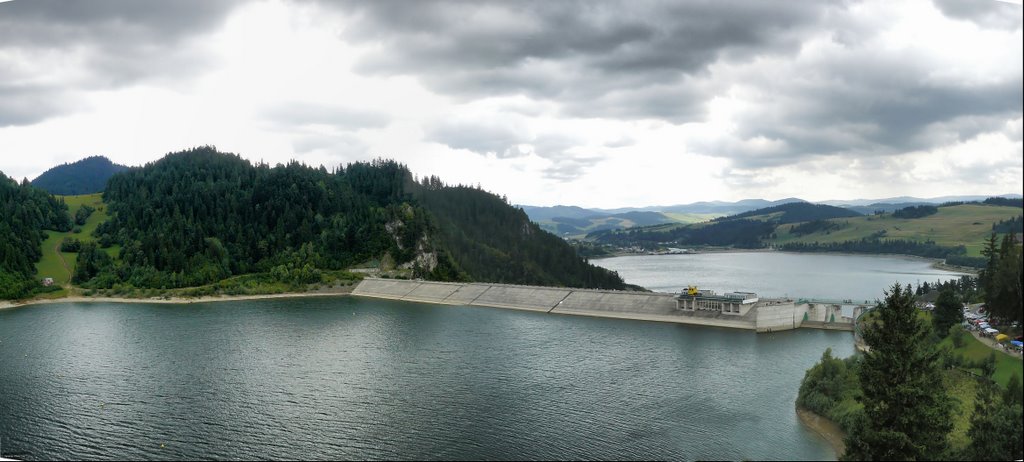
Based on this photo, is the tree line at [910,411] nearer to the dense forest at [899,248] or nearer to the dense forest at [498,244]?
the dense forest at [498,244]

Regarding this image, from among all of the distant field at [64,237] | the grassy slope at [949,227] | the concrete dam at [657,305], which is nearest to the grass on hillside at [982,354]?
the concrete dam at [657,305]

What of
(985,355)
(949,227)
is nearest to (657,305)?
(985,355)

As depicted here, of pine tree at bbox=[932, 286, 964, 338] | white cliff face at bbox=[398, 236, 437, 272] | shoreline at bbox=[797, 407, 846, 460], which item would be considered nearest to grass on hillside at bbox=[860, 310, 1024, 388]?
pine tree at bbox=[932, 286, 964, 338]

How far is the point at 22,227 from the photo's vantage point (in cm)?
11606

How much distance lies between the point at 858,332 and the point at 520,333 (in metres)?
35.1

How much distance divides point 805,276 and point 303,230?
355 ft

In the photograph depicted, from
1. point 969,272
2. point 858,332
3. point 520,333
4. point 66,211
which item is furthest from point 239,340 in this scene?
point 969,272

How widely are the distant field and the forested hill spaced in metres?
3.02

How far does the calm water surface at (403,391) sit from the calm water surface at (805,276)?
44179 mm

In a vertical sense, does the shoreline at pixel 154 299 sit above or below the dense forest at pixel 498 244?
below

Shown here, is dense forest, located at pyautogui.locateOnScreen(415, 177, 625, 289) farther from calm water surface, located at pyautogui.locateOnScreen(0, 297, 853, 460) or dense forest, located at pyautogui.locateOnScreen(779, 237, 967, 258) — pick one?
dense forest, located at pyautogui.locateOnScreen(779, 237, 967, 258)

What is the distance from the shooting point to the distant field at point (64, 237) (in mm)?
108750

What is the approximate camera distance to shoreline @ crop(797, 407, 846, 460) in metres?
30.6

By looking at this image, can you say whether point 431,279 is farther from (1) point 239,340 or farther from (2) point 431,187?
(1) point 239,340
